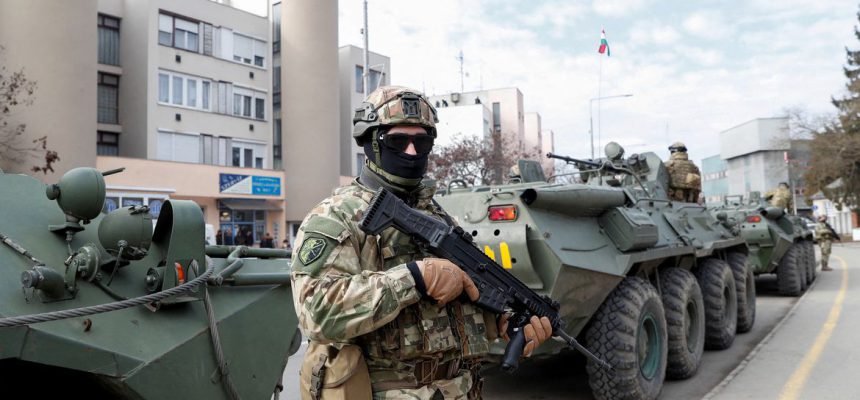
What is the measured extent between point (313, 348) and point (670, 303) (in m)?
4.45

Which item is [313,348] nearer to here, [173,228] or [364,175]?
[364,175]

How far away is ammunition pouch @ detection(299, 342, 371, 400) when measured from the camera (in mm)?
2160

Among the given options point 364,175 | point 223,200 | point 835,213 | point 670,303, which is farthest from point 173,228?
point 835,213

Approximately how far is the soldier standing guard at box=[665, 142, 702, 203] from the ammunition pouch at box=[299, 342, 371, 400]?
6.84 m

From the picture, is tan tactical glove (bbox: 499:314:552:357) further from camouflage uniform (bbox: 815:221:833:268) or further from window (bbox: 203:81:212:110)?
window (bbox: 203:81:212:110)

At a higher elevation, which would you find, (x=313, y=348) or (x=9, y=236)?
(x=9, y=236)

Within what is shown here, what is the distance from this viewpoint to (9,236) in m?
2.87

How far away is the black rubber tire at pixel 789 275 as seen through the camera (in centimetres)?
1188

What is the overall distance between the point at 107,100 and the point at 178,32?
132 inches

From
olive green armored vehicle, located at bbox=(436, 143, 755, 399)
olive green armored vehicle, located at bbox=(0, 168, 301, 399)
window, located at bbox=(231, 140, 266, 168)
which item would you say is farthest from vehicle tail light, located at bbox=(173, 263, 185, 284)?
window, located at bbox=(231, 140, 266, 168)

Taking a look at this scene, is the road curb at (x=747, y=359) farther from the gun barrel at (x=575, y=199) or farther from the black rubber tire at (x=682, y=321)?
the gun barrel at (x=575, y=199)

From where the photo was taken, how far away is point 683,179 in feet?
27.0

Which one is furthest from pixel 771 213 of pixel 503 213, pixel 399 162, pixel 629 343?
pixel 399 162

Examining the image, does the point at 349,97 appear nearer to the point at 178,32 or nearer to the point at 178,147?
the point at 178,32
